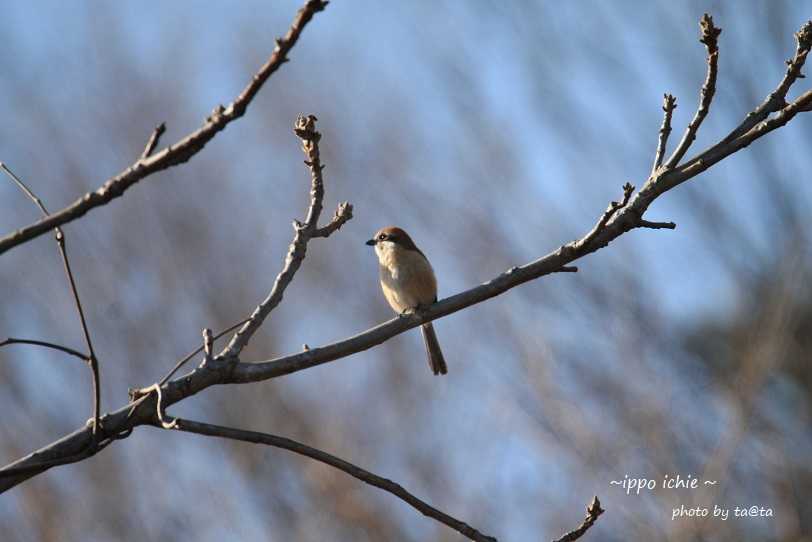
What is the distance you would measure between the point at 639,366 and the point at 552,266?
19.4 feet

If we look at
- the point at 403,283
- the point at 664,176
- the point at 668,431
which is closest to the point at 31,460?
the point at 664,176

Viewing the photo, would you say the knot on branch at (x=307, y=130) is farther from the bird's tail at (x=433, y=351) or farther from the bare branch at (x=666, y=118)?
the bird's tail at (x=433, y=351)

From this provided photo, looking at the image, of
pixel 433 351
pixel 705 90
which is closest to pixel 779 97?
pixel 705 90

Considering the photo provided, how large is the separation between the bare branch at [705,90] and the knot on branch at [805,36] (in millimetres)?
231

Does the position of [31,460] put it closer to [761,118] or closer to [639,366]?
[761,118]

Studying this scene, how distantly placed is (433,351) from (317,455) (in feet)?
12.4

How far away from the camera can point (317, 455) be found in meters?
2.18

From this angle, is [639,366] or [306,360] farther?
[639,366]

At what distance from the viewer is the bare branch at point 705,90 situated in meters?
2.46

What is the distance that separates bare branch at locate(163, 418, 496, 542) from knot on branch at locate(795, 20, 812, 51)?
1.48 meters

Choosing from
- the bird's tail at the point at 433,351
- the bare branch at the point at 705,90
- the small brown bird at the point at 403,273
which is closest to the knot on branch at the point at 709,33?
the bare branch at the point at 705,90

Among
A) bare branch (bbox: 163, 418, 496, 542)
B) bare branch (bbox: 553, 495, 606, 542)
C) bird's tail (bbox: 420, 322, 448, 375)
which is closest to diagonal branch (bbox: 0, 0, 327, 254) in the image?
bare branch (bbox: 163, 418, 496, 542)

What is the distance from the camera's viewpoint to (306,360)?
2361 millimetres

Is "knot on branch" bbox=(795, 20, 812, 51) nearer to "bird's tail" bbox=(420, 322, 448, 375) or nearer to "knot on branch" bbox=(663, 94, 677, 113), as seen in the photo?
"knot on branch" bbox=(663, 94, 677, 113)
